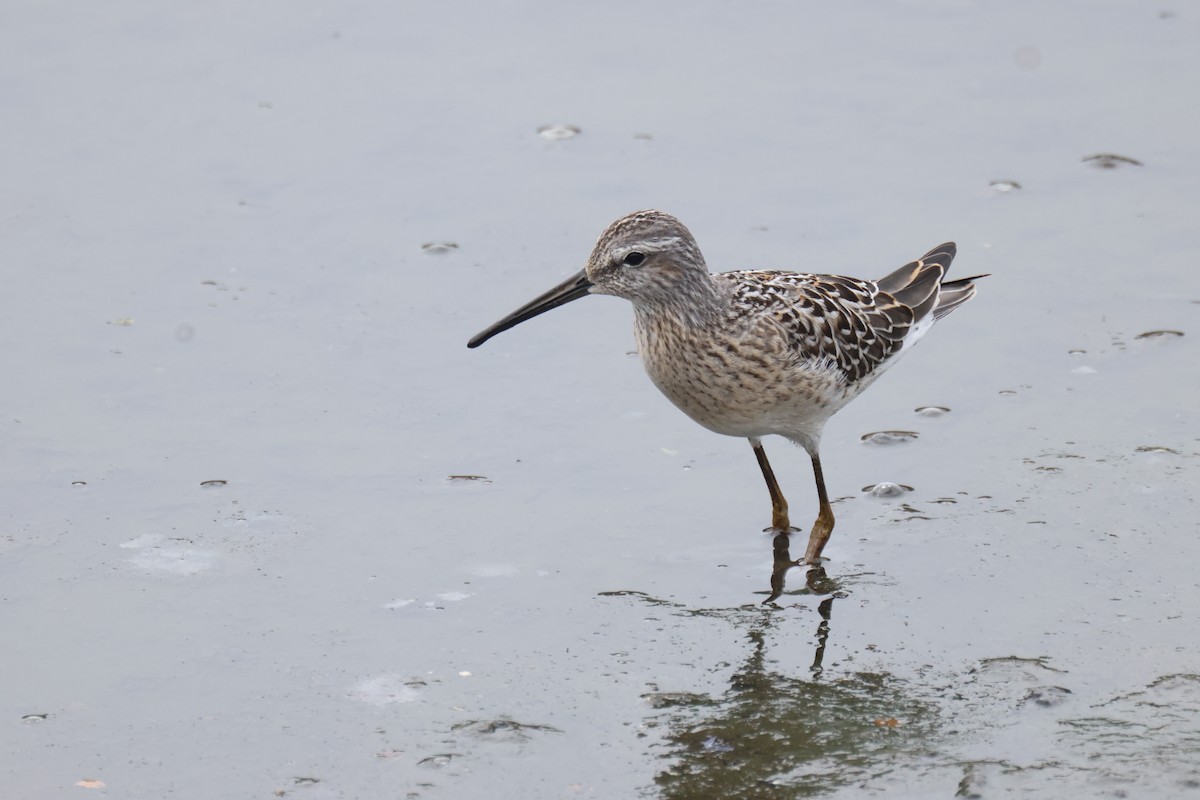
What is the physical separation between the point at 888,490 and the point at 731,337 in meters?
1.27

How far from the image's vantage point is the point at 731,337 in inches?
289

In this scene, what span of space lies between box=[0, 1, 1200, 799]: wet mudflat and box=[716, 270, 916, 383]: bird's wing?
597 mm

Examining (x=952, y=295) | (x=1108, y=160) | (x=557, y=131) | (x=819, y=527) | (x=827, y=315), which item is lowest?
(x=819, y=527)

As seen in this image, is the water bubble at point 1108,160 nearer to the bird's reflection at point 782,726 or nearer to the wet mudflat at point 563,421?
the wet mudflat at point 563,421

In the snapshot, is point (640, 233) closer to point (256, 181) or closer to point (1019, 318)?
point (1019, 318)

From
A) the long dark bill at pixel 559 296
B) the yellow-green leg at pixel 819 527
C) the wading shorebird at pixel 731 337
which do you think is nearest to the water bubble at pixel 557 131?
the wading shorebird at pixel 731 337

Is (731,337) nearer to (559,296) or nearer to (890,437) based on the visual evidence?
(559,296)

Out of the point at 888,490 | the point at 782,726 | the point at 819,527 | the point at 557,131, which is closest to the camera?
the point at 782,726

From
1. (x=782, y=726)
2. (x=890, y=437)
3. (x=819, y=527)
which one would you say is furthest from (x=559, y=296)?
(x=782, y=726)

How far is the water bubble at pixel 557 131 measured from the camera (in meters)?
11.0

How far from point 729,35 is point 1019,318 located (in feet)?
12.8

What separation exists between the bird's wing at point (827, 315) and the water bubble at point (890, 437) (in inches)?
17.6

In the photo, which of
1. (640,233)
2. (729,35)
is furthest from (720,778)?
(729,35)

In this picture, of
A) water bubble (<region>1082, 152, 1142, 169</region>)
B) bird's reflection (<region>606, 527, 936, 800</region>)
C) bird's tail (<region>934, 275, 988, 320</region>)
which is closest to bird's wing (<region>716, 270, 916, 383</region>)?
bird's tail (<region>934, 275, 988, 320</region>)
